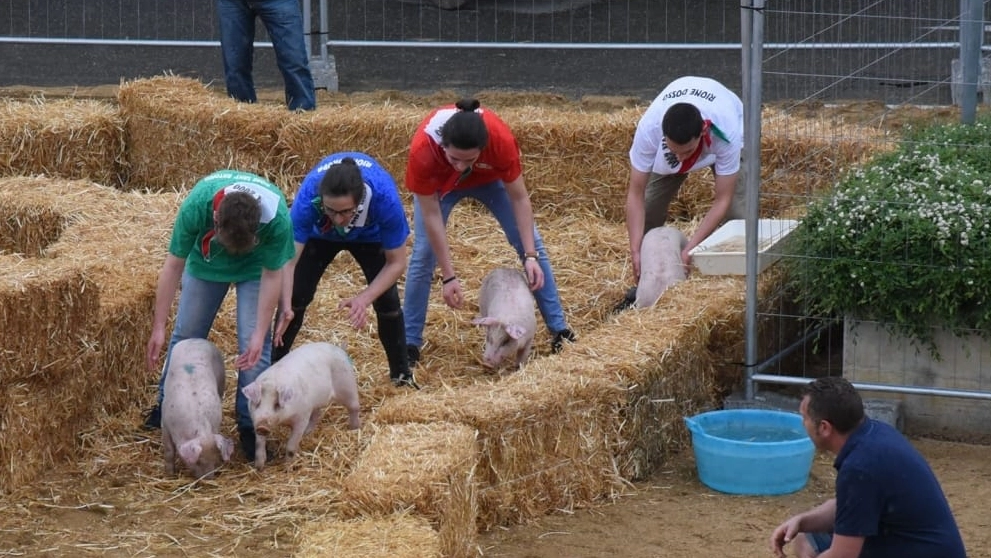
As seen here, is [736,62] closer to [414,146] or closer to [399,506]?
[414,146]

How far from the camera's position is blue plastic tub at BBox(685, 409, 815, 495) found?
667 centimetres

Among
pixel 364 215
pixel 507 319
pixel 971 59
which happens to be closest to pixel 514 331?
pixel 507 319

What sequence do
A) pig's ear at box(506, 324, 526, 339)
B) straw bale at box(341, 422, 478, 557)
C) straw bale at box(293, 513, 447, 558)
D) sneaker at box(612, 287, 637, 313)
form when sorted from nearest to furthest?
straw bale at box(293, 513, 447, 558), straw bale at box(341, 422, 478, 557), pig's ear at box(506, 324, 526, 339), sneaker at box(612, 287, 637, 313)

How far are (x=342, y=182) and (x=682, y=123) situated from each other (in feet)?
6.72

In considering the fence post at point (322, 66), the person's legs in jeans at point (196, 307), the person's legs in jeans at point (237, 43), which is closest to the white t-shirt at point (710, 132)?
the person's legs in jeans at point (196, 307)

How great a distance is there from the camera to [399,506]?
5395mm

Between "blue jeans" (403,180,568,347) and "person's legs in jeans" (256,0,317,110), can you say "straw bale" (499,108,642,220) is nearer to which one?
"person's legs in jeans" (256,0,317,110)

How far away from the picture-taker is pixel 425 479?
547 centimetres

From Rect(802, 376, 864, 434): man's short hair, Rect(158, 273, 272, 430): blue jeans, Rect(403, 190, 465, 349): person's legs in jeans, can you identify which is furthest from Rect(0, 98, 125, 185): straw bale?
Rect(802, 376, 864, 434): man's short hair

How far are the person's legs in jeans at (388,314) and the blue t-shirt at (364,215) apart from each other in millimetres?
152

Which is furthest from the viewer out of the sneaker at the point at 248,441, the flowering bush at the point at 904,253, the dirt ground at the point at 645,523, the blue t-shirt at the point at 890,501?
the flowering bush at the point at 904,253

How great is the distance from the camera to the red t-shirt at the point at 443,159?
7273 mm

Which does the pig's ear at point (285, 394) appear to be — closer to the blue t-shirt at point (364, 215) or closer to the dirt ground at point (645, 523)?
the dirt ground at point (645, 523)

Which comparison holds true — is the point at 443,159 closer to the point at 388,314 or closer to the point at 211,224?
the point at 388,314
